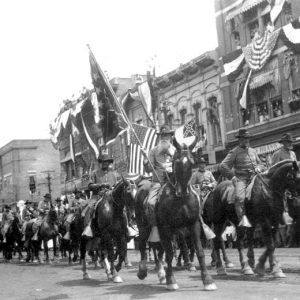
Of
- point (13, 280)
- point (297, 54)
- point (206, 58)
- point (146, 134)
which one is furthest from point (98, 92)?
point (206, 58)

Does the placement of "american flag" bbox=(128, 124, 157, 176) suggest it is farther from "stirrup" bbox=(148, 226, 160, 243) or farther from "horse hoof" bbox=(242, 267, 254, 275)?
"stirrup" bbox=(148, 226, 160, 243)

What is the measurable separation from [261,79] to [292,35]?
10.9 feet

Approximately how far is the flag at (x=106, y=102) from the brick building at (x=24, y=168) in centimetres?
5341

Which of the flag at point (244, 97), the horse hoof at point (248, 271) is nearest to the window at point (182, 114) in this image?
the flag at point (244, 97)

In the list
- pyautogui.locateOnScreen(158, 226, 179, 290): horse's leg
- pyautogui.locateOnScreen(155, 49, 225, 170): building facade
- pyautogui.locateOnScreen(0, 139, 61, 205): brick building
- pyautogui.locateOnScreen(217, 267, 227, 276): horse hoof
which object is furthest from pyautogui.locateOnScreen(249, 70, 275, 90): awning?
pyautogui.locateOnScreen(0, 139, 61, 205): brick building

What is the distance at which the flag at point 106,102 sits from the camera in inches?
583

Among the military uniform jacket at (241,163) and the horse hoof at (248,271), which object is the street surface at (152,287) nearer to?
the horse hoof at (248,271)

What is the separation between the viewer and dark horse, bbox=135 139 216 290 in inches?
363

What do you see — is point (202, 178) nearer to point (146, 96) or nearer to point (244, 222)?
point (244, 222)

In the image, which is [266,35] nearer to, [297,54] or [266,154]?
[297,54]

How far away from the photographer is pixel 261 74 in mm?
29766

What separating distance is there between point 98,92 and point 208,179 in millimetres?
4729

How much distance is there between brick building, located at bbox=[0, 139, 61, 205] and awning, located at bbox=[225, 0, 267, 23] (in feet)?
161

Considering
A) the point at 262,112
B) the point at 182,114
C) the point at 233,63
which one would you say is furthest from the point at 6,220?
the point at 182,114
